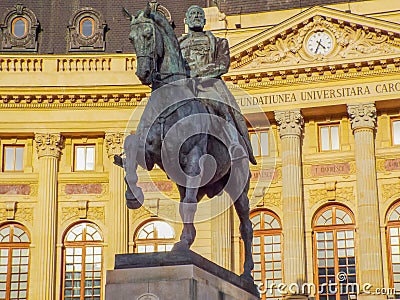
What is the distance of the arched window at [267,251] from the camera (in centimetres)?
3506

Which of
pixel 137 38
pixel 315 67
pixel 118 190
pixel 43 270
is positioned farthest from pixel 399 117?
pixel 137 38

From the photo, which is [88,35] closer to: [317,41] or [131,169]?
[317,41]

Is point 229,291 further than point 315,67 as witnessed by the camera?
No

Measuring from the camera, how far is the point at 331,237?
35.2m

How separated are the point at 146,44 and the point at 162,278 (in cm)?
312

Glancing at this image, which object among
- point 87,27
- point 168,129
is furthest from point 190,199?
point 87,27

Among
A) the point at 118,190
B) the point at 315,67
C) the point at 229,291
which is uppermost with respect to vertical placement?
the point at 315,67

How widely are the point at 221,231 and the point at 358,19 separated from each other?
27.6 feet

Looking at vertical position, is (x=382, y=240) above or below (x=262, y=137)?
below

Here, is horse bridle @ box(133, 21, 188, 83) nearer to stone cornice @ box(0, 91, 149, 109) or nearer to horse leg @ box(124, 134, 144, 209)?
horse leg @ box(124, 134, 144, 209)

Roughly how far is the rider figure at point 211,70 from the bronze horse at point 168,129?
190mm

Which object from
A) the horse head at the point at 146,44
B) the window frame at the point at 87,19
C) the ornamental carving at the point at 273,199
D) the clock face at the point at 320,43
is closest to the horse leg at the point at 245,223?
the horse head at the point at 146,44

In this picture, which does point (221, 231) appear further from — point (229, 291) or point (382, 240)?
point (229, 291)

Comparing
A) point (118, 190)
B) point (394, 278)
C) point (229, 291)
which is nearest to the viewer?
point (229, 291)
